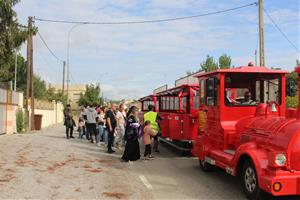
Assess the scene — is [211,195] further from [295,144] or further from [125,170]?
[125,170]

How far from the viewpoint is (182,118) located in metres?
15.1

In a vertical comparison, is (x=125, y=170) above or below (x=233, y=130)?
below

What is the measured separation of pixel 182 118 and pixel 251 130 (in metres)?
6.21

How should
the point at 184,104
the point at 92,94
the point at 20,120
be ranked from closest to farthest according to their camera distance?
1. the point at 184,104
2. the point at 20,120
3. the point at 92,94

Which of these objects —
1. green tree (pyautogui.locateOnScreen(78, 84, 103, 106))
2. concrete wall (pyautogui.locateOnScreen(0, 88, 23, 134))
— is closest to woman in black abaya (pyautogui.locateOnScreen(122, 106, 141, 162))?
concrete wall (pyautogui.locateOnScreen(0, 88, 23, 134))

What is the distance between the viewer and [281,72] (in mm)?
10273

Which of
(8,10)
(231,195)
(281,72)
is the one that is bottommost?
(231,195)

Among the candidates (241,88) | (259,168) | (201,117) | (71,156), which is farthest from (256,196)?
(71,156)

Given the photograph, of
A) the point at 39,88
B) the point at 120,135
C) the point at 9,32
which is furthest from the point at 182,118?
the point at 39,88

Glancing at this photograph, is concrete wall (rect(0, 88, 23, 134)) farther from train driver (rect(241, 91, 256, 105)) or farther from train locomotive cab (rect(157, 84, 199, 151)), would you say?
train driver (rect(241, 91, 256, 105))

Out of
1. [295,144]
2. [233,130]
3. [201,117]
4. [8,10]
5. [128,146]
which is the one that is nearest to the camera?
[295,144]

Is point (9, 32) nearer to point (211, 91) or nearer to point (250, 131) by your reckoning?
point (211, 91)

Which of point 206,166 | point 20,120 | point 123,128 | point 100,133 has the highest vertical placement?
point 20,120

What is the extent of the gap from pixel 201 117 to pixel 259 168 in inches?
171
